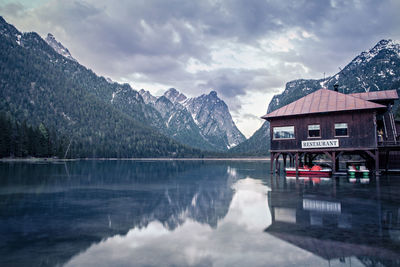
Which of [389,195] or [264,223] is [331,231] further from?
[389,195]

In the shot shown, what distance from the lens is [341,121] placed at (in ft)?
120

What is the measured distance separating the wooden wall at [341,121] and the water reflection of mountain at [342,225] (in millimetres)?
17737

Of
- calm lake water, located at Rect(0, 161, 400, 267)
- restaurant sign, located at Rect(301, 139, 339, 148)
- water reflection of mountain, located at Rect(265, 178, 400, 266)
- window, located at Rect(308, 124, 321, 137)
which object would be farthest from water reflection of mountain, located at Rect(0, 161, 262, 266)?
window, located at Rect(308, 124, 321, 137)

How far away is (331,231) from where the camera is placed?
36.7 ft

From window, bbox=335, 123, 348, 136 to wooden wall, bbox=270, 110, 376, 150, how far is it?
350 mm

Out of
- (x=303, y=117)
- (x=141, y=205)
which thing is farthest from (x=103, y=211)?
(x=303, y=117)

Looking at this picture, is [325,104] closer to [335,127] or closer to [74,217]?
[335,127]

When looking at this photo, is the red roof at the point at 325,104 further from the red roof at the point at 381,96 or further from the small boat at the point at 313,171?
the small boat at the point at 313,171

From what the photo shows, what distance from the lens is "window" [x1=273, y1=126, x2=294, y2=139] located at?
131ft

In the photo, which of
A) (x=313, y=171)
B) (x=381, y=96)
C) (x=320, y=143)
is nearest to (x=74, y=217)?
(x=313, y=171)

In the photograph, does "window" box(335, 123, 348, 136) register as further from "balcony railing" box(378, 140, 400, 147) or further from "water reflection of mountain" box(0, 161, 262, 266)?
"water reflection of mountain" box(0, 161, 262, 266)

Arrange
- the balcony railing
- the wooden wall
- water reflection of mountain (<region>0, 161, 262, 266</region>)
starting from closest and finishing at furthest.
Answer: water reflection of mountain (<region>0, 161, 262, 266</region>)
the balcony railing
the wooden wall

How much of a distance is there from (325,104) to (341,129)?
380 centimetres

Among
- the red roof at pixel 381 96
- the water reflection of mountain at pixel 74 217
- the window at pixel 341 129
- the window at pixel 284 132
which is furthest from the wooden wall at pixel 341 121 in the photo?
the water reflection of mountain at pixel 74 217
